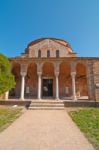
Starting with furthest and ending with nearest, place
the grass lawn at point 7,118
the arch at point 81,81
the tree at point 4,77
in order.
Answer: the arch at point 81,81, the tree at point 4,77, the grass lawn at point 7,118

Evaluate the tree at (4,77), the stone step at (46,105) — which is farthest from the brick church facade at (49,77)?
the tree at (4,77)

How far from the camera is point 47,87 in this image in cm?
2034

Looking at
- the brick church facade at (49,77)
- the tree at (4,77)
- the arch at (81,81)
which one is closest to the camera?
the tree at (4,77)

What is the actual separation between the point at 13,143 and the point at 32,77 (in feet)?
53.1

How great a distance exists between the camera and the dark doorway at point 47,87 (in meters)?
20.3

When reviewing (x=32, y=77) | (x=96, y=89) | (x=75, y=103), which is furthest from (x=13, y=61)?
(x=96, y=89)

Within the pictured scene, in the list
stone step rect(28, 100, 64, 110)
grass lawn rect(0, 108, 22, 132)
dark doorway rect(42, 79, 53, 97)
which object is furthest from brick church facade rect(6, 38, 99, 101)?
grass lawn rect(0, 108, 22, 132)

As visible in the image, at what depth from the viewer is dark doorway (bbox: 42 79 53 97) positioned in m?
20.3

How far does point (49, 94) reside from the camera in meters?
20.4

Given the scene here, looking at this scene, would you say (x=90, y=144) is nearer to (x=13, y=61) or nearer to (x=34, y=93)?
(x=13, y=61)

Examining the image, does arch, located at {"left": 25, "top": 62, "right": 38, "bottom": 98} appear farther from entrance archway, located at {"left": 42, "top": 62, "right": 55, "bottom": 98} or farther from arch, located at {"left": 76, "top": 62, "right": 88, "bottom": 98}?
arch, located at {"left": 76, "top": 62, "right": 88, "bottom": 98}

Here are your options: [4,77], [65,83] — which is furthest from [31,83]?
[4,77]

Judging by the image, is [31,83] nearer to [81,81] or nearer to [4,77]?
[81,81]

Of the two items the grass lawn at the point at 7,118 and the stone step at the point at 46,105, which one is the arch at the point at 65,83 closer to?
the stone step at the point at 46,105
